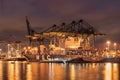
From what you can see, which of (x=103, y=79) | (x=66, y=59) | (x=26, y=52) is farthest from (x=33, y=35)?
(x=103, y=79)

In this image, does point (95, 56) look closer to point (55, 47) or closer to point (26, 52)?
point (55, 47)

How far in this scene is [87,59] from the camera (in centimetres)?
16025

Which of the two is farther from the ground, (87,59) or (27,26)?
(27,26)

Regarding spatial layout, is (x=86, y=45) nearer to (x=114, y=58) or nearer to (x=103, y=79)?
(x=114, y=58)

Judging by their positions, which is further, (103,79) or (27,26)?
(27,26)

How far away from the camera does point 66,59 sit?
518 feet

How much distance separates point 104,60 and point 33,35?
34456 mm

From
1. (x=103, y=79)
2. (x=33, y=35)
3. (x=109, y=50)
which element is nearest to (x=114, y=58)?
(x=109, y=50)

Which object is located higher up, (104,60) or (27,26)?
(27,26)

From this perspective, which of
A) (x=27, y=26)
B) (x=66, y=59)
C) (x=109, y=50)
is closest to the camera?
(x=66, y=59)

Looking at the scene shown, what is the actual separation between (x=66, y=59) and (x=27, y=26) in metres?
43.7

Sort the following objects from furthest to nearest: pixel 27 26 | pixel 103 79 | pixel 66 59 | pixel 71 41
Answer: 1. pixel 27 26
2. pixel 71 41
3. pixel 66 59
4. pixel 103 79

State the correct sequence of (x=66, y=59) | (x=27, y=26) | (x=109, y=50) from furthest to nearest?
(x=27, y=26)
(x=109, y=50)
(x=66, y=59)

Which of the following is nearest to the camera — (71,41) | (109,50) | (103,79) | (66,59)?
(103,79)
